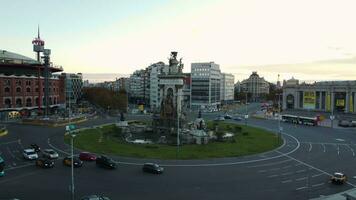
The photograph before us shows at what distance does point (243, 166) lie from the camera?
162 feet

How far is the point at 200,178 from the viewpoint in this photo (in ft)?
139

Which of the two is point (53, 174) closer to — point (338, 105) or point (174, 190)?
point (174, 190)

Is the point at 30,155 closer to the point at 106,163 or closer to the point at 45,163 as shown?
the point at 45,163

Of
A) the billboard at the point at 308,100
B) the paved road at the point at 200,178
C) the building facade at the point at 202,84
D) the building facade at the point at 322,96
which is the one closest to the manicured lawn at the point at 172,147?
the paved road at the point at 200,178

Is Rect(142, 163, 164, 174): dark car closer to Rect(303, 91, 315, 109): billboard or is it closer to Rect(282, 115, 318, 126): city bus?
Rect(282, 115, 318, 126): city bus

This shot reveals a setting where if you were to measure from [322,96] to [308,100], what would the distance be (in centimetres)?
632

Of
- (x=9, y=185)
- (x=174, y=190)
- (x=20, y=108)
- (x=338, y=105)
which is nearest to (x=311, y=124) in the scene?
(x=338, y=105)

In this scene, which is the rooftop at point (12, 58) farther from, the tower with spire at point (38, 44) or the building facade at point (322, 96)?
the building facade at point (322, 96)

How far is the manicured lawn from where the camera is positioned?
184 ft

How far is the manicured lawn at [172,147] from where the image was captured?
56156 mm

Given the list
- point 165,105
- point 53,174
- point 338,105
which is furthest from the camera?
point 338,105

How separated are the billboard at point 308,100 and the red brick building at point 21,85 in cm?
10660

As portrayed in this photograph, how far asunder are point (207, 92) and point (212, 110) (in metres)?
13.0

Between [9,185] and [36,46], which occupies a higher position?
[36,46]
